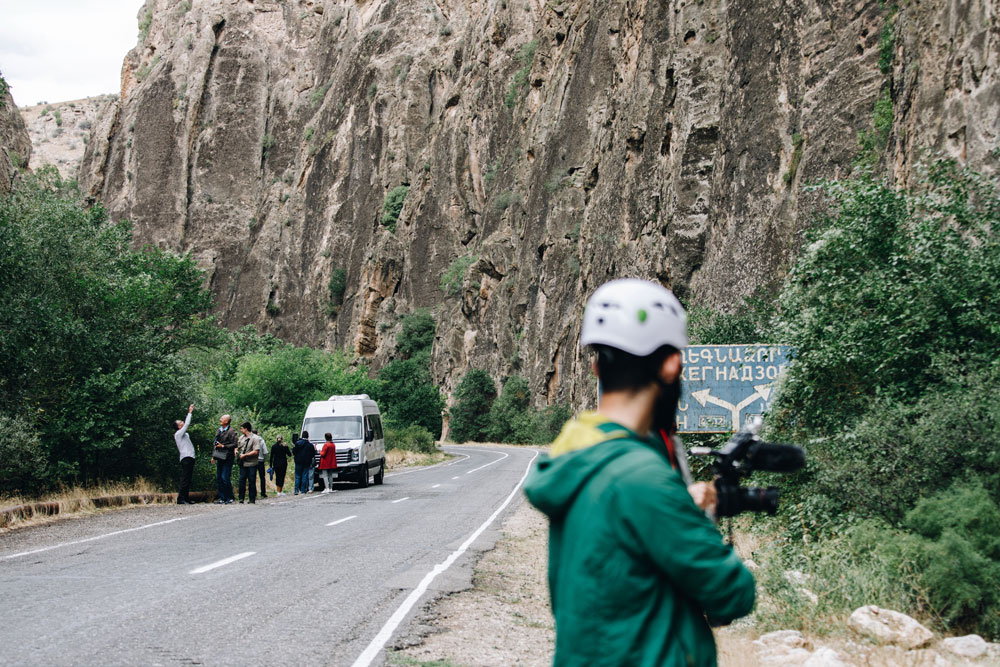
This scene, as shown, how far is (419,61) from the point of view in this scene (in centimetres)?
9000

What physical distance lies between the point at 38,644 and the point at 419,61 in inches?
3492

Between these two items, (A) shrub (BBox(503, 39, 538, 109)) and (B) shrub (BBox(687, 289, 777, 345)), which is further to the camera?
(A) shrub (BBox(503, 39, 538, 109))

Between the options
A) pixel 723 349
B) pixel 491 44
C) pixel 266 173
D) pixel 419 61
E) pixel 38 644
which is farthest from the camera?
pixel 266 173

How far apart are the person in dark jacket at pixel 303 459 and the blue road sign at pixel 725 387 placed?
12.6 metres

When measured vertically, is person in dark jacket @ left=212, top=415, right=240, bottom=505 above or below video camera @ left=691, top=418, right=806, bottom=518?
below

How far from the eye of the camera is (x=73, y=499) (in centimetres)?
1767

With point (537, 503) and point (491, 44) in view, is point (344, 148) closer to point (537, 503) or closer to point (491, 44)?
point (491, 44)

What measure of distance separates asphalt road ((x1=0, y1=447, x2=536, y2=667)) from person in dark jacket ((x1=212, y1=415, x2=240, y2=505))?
6.19 ft

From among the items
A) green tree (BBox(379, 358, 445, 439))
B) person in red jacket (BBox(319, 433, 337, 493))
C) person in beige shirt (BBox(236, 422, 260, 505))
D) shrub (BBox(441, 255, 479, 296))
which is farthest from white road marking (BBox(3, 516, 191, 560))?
shrub (BBox(441, 255, 479, 296))

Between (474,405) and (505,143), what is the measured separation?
22308 mm

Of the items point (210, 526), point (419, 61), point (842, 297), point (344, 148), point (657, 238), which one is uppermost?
point (419, 61)

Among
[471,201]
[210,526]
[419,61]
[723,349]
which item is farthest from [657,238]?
[419,61]

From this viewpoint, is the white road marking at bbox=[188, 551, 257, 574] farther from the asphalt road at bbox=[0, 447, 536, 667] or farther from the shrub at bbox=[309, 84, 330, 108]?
the shrub at bbox=[309, 84, 330, 108]

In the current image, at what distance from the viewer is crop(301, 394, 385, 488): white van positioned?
2641 cm
